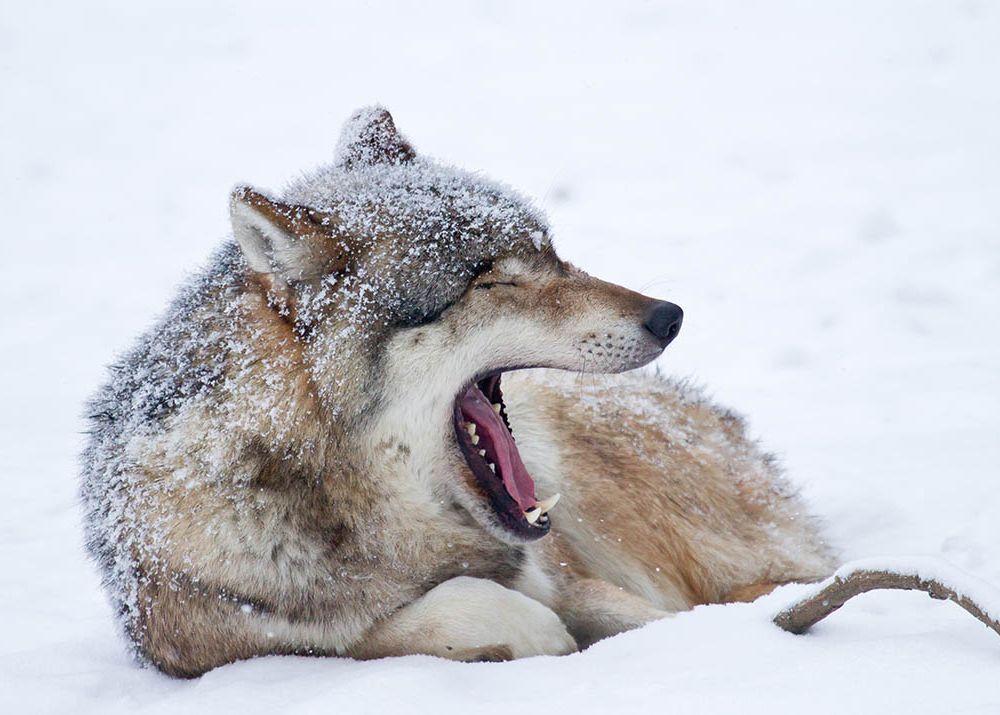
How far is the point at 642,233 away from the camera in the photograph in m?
8.26

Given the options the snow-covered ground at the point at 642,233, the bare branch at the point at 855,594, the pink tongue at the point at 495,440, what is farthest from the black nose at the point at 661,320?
the bare branch at the point at 855,594

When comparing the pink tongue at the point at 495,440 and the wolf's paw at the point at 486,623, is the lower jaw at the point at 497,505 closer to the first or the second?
the pink tongue at the point at 495,440

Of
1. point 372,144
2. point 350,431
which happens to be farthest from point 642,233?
point 350,431

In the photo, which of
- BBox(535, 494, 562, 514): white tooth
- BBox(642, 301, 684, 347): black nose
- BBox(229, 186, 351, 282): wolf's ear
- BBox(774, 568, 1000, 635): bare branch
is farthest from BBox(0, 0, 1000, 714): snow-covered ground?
BBox(229, 186, 351, 282): wolf's ear

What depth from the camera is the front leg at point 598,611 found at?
355 centimetres

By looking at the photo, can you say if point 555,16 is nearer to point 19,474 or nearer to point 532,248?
point 19,474

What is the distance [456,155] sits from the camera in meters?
9.50

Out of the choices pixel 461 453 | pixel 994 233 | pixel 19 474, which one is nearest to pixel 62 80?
pixel 19 474

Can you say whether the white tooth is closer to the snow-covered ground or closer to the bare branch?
the snow-covered ground

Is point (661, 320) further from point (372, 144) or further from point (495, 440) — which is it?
point (372, 144)

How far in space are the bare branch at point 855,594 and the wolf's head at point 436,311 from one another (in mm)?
951

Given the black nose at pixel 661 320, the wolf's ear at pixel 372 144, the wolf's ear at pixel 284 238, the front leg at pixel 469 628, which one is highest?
the wolf's ear at pixel 372 144

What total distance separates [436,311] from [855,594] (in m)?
1.39

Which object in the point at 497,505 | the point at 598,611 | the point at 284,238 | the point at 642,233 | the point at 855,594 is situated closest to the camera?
the point at 855,594
